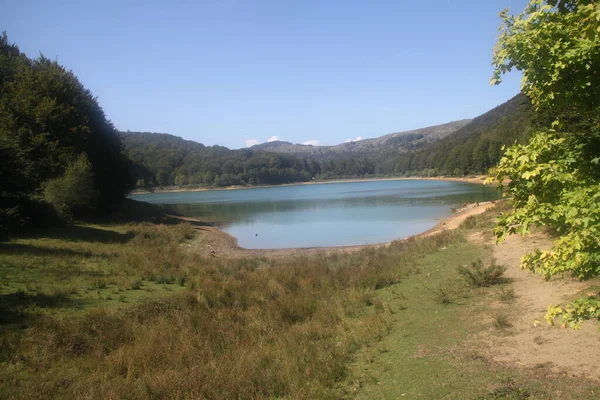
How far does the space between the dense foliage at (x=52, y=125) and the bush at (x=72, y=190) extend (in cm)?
79

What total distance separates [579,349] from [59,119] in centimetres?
3502

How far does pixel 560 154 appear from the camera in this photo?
3.35m

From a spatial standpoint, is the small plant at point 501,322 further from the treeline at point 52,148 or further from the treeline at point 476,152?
the treeline at point 52,148

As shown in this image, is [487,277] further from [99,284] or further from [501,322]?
[99,284]

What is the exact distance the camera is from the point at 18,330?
7383mm

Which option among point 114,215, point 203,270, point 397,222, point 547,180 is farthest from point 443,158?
point 547,180

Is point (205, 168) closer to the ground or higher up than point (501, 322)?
higher up

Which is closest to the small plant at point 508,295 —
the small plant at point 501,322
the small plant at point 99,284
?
the small plant at point 501,322

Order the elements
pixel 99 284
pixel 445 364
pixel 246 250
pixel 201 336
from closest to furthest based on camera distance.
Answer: pixel 445 364 < pixel 201 336 < pixel 99 284 < pixel 246 250

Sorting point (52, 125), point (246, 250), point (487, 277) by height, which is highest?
point (52, 125)

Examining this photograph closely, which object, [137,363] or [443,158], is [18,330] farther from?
[443,158]

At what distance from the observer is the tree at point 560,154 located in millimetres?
2922

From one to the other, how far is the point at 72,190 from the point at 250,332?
24.9 m

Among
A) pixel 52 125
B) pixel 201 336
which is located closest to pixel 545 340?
pixel 201 336
